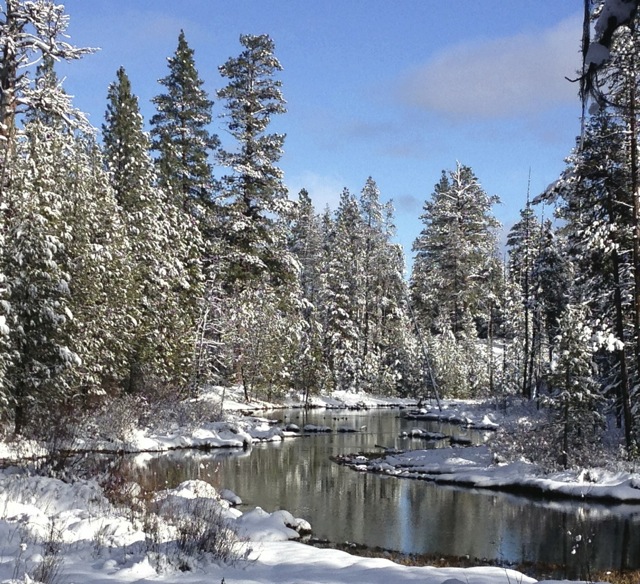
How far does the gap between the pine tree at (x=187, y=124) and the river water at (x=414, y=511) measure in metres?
20.6

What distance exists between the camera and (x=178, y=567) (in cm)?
723

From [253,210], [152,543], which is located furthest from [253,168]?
[152,543]

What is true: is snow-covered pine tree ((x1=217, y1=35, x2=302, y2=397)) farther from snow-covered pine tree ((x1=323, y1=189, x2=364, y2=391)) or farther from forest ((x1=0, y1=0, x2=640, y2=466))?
snow-covered pine tree ((x1=323, y1=189, x2=364, y2=391))

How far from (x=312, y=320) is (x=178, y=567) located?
155 feet

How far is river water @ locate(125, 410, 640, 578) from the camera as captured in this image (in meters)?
12.7

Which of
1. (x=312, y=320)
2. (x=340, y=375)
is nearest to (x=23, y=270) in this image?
(x=312, y=320)

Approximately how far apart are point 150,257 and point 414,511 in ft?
61.8

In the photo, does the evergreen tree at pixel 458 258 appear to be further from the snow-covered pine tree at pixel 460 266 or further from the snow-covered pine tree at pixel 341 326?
the snow-covered pine tree at pixel 341 326

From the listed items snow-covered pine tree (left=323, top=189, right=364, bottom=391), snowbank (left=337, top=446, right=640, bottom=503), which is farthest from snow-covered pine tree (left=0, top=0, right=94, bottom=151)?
snow-covered pine tree (left=323, top=189, right=364, bottom=391)

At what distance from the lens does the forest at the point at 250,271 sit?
1800 centimetres

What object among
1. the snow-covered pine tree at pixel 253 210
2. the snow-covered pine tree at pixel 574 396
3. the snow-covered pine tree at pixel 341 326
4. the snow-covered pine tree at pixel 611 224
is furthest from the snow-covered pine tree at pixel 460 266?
the snow-covered pine tree at pixel 574 396

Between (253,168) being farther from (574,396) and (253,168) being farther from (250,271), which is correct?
(574,396)

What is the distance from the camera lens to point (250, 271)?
3959 centimetres

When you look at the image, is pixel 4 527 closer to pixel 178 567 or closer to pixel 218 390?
pixel 178 567
